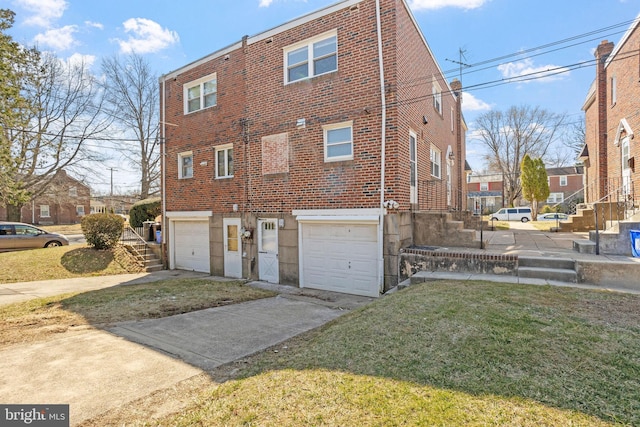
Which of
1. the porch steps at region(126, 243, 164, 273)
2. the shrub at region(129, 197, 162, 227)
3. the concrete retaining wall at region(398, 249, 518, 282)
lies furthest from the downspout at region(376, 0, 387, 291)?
the shrub at region(129, 197, 162, 227)

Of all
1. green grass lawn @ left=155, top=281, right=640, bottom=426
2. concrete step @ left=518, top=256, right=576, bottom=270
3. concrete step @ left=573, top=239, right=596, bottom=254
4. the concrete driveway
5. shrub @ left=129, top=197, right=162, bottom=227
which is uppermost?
shrub @ left=129, top=197, right=162, bottom=227

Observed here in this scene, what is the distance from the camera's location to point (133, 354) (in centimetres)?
484

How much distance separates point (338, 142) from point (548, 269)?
5.94m

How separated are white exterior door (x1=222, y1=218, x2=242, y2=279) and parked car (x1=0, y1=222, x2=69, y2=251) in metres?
11.3

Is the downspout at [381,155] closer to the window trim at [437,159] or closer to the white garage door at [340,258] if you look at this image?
the white garage door at [340,258]

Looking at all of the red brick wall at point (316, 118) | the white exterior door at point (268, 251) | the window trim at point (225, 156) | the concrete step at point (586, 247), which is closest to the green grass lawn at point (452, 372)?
the concrete step at point (586, 247)

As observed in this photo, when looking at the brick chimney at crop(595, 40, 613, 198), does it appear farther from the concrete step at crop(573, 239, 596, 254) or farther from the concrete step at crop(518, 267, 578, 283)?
the concrete step at crop(518, 267, 578, 283)

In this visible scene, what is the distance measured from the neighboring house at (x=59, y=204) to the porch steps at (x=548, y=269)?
97.6ft

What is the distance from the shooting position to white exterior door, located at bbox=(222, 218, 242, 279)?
39.5 feet

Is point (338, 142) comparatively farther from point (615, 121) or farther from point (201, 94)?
point (615, 121)

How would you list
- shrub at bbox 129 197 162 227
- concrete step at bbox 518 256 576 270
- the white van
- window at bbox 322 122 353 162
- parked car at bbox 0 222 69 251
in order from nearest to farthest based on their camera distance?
1. concrete step at bbox 518 256 576 270
2. window at bbox 322 122 353 162
3. parked car at bbox 0 222 69 251
4. shrub at bbox 129 197 162 227
5. the white van

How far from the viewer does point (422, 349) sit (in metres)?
4.07

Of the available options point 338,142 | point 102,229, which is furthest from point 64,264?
point 338,142

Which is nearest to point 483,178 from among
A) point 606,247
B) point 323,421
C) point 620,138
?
point 620,138
